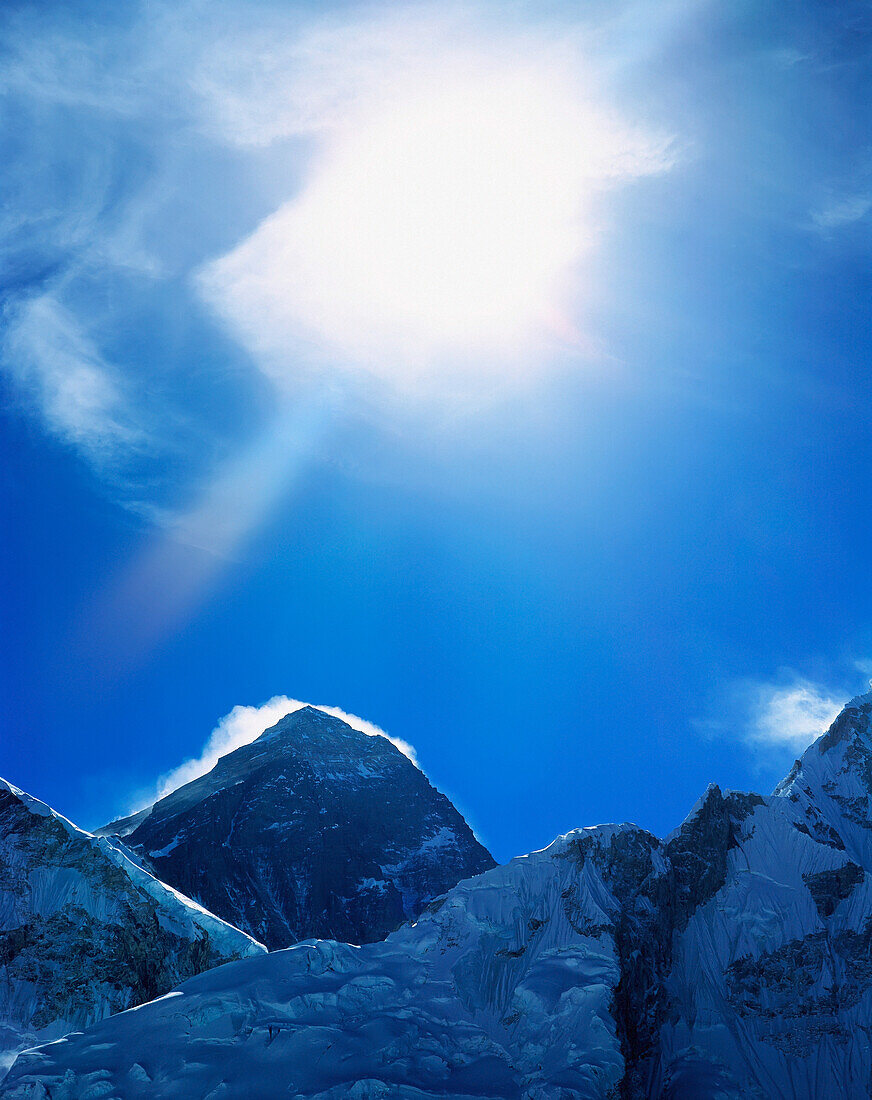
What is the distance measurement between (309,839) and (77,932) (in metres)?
92.8

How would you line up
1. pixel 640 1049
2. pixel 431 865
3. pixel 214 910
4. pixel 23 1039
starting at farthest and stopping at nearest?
pixel 431 865 → pixel 214 910 → pixel 640 1049 → pixel 23 1039

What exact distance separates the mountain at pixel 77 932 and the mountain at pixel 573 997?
12.2 m

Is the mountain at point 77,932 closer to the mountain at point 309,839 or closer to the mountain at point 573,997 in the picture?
the mountain at point 573,997

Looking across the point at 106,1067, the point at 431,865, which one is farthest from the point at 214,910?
the point at 106,1067

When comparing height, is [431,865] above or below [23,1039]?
above

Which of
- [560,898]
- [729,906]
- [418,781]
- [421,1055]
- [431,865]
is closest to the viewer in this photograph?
[421,1055]

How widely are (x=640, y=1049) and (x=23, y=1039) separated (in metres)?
49.9

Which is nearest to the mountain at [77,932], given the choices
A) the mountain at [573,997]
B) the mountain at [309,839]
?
the mountain at [573,997]

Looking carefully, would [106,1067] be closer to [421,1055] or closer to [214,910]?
[421,1055]

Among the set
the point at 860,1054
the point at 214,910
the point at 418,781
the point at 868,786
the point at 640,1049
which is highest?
the point at 418,781

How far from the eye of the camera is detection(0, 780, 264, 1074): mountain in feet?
208

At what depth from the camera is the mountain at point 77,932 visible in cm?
6325

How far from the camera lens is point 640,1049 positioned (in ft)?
226

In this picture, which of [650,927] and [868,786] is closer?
[650,927]
